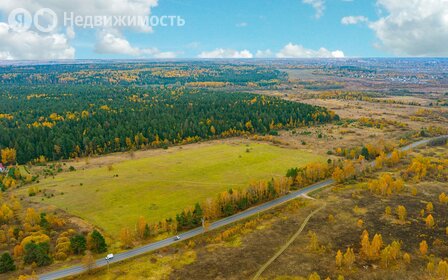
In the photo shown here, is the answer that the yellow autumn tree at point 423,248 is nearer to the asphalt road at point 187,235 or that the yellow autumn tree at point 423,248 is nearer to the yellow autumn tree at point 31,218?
the asphalt road at point 187,235

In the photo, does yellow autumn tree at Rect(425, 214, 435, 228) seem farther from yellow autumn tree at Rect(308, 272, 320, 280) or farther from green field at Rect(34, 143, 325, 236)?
green field at Rect(34, 143, 325, 236)

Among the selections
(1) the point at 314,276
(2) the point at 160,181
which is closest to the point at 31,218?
(2) the point at 160,181

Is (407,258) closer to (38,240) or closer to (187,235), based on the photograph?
(187,235)

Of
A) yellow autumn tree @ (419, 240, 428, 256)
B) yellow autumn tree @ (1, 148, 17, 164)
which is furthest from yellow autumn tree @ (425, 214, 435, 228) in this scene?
yellow autumn tree @ (1, 148, 17, 164)

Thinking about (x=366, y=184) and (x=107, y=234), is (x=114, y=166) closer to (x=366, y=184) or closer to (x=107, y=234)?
(x=107, y=234)

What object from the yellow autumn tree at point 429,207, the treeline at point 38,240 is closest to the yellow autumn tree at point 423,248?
the yellow autumn tree at point 429,207

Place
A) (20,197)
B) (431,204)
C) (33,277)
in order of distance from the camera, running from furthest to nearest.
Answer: (20,197), (431,204), (33,277)

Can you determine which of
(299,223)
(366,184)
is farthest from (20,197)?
(366,184)

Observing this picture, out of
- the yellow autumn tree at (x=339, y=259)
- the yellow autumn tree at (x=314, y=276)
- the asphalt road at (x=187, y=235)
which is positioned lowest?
the asphalt road at (x=187, y=235)
